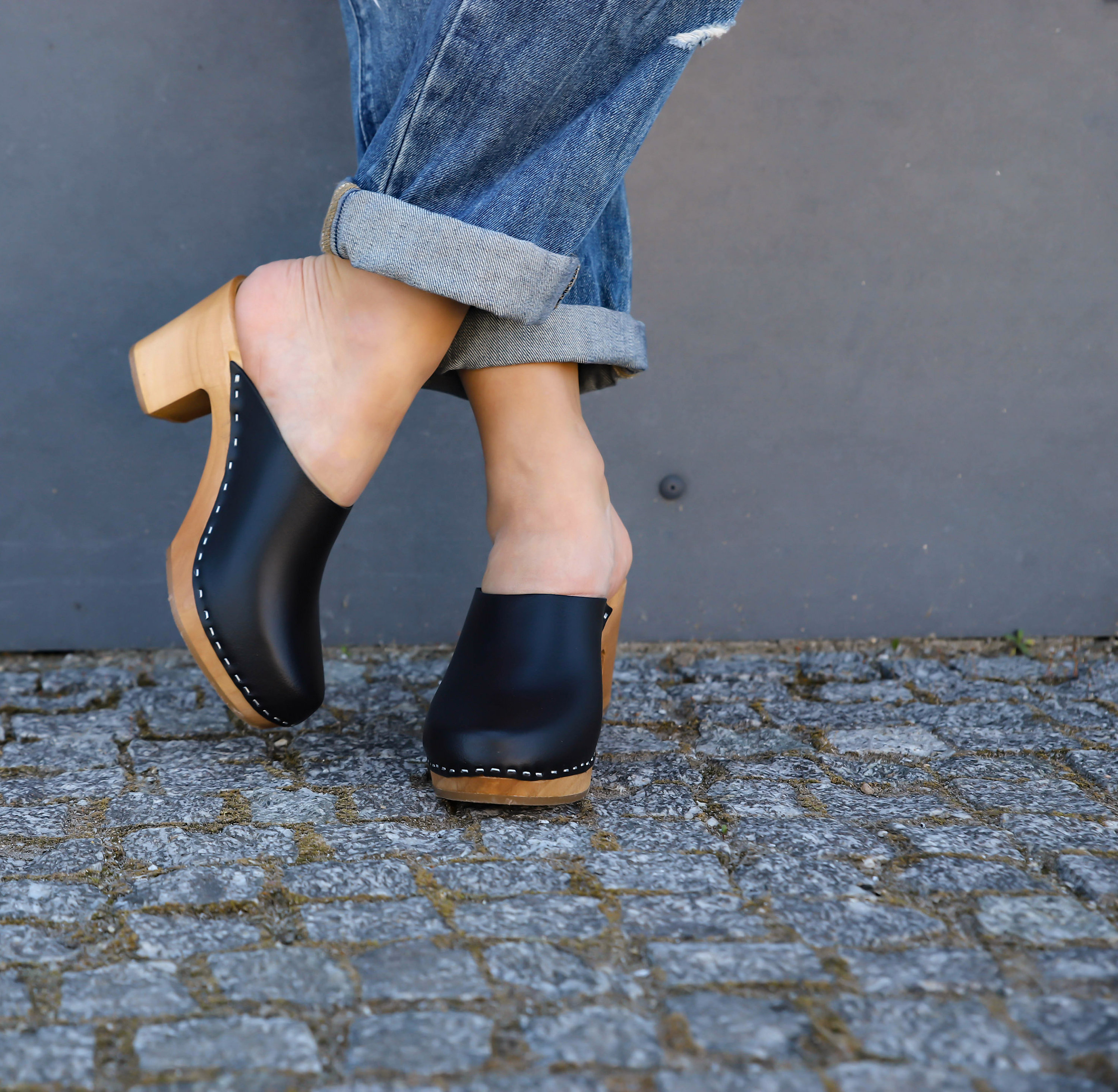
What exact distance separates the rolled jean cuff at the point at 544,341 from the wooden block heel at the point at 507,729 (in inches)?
10.4

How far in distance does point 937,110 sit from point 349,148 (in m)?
0.93

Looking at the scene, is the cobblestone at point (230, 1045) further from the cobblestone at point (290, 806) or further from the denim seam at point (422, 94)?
the denim seam at point (422, 94)

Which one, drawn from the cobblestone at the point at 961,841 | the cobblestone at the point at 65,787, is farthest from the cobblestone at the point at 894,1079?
the cobblestone at the point at 65,787

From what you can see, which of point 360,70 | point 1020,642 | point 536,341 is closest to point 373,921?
point 536,341

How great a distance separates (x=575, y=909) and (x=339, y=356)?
1.94ft

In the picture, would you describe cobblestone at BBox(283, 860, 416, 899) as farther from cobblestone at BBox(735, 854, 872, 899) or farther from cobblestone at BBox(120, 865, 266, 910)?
cobblestone at BBox(735, 854, 872, 899)

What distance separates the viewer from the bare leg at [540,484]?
1120mm

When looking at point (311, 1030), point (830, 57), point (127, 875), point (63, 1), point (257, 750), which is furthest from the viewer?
point (830, 57)

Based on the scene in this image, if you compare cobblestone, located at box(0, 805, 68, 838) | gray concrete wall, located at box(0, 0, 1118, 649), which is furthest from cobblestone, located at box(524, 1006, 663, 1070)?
gray concrete wall, located at box(0, 0, 1118, 649)

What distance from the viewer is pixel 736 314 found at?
168 cm

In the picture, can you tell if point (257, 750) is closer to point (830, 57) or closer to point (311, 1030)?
point (311, 1030)

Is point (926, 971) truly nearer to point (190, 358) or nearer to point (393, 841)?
point (393, 841)

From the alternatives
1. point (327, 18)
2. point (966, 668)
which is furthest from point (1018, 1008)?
point (327, 18)

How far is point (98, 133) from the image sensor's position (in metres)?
1.53
